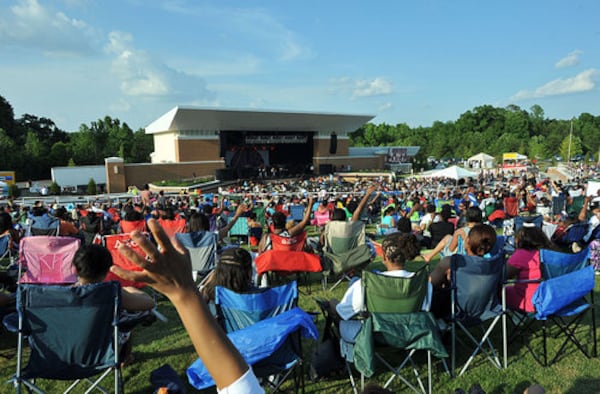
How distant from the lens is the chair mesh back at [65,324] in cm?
279

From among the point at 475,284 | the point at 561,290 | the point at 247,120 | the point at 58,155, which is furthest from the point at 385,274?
the point at 58,155

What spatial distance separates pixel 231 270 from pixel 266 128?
4063 centimetres

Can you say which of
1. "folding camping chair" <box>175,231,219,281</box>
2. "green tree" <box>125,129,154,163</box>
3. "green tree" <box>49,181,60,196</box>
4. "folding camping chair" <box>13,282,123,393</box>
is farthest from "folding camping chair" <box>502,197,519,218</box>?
"green tree" <box>125,129,154,163</box>

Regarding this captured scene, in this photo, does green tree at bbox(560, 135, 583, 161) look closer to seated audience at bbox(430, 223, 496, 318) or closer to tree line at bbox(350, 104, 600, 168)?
tree line at bbox(350, 104, 600, 168)

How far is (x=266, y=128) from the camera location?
4297 cm

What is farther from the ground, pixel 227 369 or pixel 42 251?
pixel 227 369

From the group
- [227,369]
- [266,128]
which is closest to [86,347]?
[227,369]

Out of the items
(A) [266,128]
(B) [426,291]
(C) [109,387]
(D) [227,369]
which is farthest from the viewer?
(A) [266,128]

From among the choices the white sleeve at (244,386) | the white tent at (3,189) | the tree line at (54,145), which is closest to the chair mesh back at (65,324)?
the white sleeve at (244,386)

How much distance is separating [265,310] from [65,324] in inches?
55.8

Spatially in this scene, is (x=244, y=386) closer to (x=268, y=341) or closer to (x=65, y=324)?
(x=268, y=341)

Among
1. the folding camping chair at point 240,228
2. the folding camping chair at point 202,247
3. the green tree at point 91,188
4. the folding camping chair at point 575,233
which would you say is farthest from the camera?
the green tree at point 91,188

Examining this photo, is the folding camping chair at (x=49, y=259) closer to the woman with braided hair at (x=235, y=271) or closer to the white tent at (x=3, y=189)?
the woman with braided hair at (x=235, y=271)

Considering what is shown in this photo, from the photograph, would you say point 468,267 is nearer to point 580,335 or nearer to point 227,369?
point 580,335
